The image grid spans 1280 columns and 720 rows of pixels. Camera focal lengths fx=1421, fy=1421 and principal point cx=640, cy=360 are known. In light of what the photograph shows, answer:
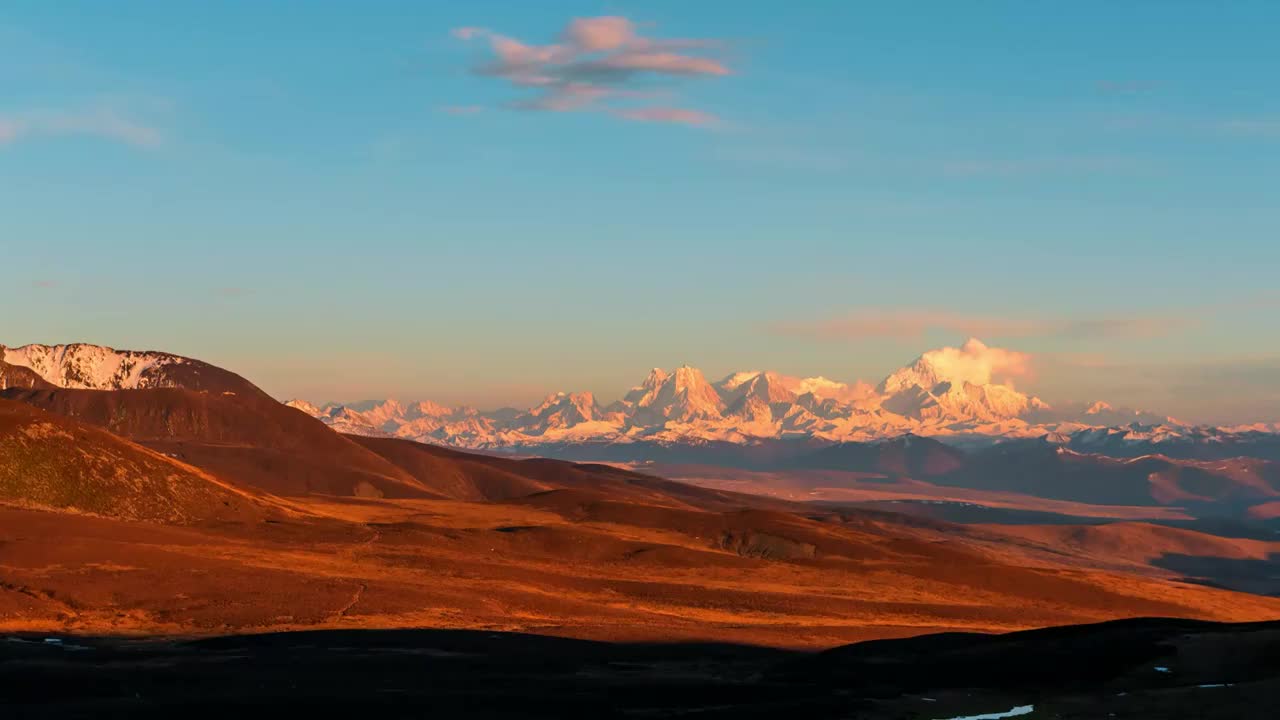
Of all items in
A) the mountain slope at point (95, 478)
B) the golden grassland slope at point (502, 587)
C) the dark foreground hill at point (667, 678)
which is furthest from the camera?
the mountain slope at point (95, 478)

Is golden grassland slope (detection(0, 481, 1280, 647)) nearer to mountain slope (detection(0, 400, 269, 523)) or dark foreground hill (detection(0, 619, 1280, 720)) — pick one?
mountain slope (detection(0, 400, 269, 523))

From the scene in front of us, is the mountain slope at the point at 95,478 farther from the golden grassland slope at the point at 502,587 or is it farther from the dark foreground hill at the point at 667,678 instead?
the dark foreground hill at the point at 667,678

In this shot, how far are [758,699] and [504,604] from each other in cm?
5934

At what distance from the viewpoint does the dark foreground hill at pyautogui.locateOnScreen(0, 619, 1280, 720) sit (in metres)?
62.9

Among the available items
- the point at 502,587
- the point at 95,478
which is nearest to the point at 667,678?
the point at 502,587

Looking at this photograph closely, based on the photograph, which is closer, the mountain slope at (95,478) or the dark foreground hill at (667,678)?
the dark foreground hill at (667,678)

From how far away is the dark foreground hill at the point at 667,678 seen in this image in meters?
62.9

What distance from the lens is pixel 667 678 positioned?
76688 mm

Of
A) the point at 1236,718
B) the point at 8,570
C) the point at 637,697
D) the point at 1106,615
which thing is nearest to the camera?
the point at 1236,718

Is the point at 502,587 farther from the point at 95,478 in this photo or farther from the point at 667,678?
the point at 95,478

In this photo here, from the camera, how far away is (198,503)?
593 ft

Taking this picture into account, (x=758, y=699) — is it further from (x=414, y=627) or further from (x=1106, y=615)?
(x=1106, y=615)

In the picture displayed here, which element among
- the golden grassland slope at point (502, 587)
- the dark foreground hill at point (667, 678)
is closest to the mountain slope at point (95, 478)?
the golden grassland slope at point (502, 587)

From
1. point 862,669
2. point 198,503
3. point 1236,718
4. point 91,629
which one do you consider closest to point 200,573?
point 91,629
